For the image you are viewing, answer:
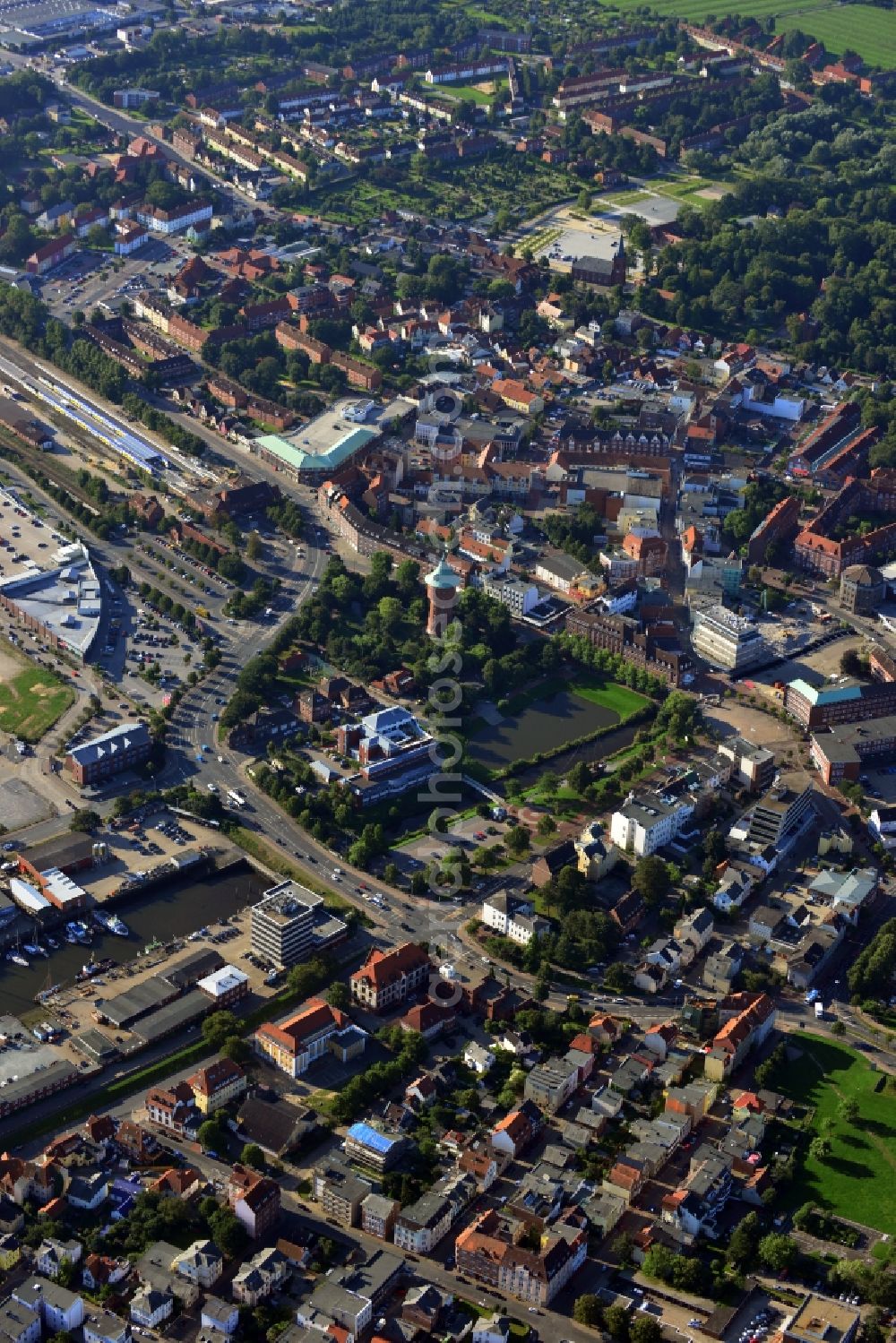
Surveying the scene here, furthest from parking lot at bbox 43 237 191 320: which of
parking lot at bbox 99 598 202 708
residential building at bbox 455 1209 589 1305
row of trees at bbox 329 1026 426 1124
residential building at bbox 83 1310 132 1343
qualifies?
residential building at bbox 83 1310 132 1343

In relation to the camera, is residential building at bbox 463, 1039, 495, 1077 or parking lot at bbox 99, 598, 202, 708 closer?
residential building at bbox 463, 1039, 495, 1077

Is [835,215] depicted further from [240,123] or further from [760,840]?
[760,840]

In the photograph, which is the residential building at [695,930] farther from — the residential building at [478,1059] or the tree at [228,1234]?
the tree at [228,1234]

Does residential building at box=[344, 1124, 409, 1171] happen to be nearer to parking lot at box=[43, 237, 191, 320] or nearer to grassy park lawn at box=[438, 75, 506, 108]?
parking lot at box=[43, 237, 191, 320]

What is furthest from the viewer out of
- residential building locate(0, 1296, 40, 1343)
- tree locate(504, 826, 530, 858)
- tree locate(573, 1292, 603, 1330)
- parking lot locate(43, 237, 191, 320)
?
parking lot locate(43, 237, 191, 320)

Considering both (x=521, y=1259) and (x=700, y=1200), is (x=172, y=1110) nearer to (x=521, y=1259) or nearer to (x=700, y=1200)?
(x=521, y=1259)

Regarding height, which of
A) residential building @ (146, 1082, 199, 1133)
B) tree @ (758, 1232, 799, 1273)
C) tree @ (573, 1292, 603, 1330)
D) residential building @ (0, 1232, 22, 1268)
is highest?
tree @ (758, 1232, 799, 1273)

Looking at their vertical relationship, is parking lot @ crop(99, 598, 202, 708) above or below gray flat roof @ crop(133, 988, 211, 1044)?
below

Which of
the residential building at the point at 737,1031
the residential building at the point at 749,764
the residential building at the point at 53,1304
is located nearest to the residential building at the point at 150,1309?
the residential building at the point at 53,1304
